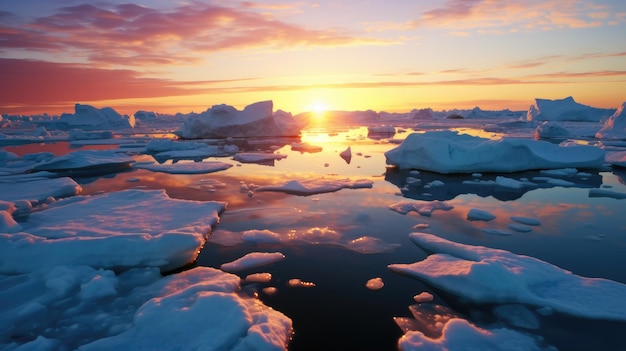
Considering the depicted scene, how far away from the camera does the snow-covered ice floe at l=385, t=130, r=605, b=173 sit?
1077cm

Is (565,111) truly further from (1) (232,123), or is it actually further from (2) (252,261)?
(2) (252,261)

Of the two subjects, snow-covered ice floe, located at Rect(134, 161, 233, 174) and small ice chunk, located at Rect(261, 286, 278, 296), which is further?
snow-covered ice floe, located at Rect(134, 161, 233, 174)

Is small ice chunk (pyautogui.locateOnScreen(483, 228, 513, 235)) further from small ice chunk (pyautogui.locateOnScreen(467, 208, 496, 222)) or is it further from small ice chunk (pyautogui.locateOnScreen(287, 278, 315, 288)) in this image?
small ice chunk (pyautogui.locateOnScreen(287, 278, 315, 288))

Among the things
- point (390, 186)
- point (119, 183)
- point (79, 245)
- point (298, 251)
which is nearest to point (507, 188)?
point (390, 186)

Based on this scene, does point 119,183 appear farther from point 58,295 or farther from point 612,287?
point 612,287

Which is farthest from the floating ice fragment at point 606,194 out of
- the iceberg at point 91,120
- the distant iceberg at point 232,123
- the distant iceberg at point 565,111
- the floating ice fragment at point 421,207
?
the iceberg at point 91,120

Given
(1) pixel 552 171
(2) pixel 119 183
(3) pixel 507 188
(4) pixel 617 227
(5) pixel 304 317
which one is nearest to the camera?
(5) pixel 304 317

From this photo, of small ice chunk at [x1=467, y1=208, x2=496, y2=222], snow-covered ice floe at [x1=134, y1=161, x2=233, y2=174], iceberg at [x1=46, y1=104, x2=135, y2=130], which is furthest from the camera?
iceberg at [x1=46, y1=104, x2=135, y2=130]

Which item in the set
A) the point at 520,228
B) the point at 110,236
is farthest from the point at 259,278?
the point at 520,228

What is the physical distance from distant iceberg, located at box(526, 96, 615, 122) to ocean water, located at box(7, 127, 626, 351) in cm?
3501

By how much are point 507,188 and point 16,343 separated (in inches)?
368

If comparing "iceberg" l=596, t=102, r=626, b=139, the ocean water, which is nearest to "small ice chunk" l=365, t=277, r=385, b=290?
the ocean water

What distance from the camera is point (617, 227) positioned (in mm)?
5695

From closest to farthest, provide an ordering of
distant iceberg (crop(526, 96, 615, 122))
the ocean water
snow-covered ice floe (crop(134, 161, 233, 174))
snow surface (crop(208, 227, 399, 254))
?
the ocean water
snow surface (crop(208, 227, 399, 254))
snow-covered ice floe (crop(134, 161, 233, 174))
distant iceberg (crop(526, 96, 615, 122))
